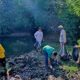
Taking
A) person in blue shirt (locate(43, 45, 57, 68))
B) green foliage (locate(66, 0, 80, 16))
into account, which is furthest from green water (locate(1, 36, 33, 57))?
person in blue shirt (locate(43, 45, 57, 68))

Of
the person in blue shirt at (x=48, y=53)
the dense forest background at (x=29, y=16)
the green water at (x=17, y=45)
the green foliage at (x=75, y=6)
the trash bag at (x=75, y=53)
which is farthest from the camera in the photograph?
the dense forest background at (x=29, y=16)

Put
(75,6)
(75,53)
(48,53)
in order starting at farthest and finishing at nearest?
(75,6)
(75,53)
(48,53)

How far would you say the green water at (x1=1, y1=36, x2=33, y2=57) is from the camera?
26366 mm

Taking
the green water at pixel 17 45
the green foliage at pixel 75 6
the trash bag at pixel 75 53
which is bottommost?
the green water at pixel 17 45

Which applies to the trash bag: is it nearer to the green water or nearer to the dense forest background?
the green water

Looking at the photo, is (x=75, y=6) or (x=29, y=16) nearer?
(x=75, y=6)

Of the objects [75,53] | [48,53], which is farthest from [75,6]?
[48,53]

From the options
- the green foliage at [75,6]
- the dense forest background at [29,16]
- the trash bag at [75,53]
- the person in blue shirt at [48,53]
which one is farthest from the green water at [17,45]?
the person in blue shirt at [48,53]

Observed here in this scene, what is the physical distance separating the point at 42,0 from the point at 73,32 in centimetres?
616

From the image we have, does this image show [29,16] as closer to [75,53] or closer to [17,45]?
[17,45]

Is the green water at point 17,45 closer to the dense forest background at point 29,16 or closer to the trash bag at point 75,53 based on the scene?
the dense forest background at point 29,16

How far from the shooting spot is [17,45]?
96.9ft

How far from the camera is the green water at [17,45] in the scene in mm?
26366

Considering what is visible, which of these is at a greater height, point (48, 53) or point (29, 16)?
point (29, 16)
